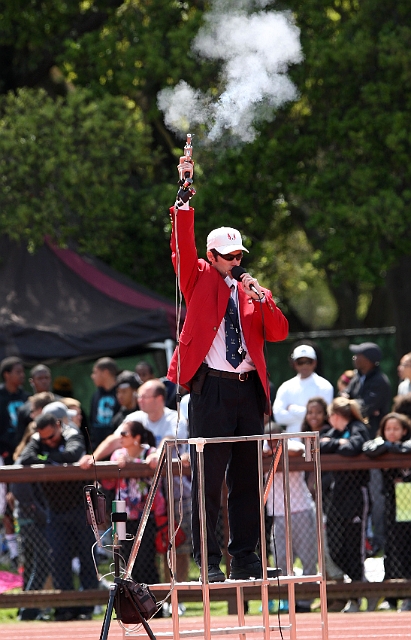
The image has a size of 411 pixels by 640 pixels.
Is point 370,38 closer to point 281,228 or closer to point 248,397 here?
point 281,228

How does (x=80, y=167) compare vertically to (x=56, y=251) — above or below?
above

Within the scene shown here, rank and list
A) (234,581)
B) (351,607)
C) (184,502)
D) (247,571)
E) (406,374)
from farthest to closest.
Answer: (406,374) → (184,502) → (351,607) → (247,571) → (234,581)

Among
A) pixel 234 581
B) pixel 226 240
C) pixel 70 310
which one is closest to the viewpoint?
pixel 234 581

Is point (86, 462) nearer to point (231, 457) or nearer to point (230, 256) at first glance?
point (231, 457)

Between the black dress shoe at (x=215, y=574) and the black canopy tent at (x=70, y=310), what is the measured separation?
7610 millimetres

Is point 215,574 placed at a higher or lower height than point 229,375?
lower

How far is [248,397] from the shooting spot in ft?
20.0

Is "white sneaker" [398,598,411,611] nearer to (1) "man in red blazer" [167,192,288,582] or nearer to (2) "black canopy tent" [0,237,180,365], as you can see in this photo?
(1) "man in red blazer" [167,192,288,582]

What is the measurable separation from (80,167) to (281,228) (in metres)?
5.51

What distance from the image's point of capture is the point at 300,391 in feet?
34.1

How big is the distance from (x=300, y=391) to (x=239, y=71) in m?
3.03

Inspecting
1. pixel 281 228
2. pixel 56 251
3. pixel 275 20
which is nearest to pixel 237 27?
pixel 275 20

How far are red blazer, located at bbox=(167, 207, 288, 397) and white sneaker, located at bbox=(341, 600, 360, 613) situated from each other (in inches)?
138

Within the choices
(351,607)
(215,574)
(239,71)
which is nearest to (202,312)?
(215,574)
